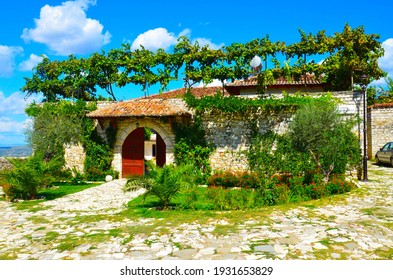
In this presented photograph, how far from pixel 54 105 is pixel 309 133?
1381cm

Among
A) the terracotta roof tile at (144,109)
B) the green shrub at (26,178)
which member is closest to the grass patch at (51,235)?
the green shrub at (26,178)

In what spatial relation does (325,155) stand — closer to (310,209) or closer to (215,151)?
(310,209)

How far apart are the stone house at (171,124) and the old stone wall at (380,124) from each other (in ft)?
29.6

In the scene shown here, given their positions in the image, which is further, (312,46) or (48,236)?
(312,46)

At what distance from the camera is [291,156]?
15.6m

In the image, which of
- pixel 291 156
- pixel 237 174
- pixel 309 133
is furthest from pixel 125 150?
pixel 309 133

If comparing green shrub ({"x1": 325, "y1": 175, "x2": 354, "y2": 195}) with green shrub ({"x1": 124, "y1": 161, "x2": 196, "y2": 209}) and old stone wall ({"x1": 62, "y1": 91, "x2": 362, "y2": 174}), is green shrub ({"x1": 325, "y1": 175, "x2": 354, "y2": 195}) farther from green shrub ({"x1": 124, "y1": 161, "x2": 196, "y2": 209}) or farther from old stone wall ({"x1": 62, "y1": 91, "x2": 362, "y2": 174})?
green shrub ({"x1": 124, "y1": 161, "x2": 196, "y2": 209})

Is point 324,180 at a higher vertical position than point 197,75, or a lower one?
lower

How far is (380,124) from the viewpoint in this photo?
22891mm

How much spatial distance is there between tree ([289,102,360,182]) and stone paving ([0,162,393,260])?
6.85 ft

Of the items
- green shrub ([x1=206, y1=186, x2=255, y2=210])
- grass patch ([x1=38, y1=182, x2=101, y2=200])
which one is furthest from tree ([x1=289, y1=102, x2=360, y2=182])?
grass patch ([x1=38, y1=182, x2=101, y2=200])

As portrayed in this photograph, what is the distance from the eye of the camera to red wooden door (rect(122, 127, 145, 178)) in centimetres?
1831

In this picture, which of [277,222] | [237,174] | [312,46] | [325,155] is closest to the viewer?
[277,222]

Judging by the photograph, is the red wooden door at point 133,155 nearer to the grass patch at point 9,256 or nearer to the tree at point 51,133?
the tree at point 51,133
